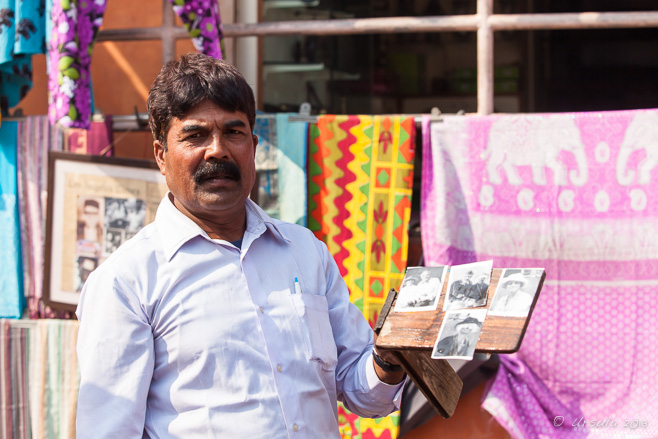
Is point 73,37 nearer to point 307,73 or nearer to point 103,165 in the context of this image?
point 103,165

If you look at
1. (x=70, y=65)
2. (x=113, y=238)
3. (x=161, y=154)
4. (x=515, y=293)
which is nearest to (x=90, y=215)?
(x=113, y=238)

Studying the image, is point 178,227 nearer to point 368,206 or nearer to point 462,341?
point 462,341

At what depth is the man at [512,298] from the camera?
149 centimetres

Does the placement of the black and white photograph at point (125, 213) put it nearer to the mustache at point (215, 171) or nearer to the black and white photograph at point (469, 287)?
the mustache at point (215, 171)

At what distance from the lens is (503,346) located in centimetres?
144

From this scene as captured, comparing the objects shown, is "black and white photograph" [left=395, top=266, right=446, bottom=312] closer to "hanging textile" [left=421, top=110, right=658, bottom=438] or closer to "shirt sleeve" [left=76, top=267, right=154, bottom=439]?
"shirt sleeve" [left=76, top=267, right=154, bottom=439]

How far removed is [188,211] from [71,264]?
1.49 meters

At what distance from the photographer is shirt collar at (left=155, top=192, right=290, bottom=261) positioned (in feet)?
5.62

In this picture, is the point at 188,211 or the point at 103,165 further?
the point at 103,165

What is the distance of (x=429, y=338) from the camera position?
5.05ft

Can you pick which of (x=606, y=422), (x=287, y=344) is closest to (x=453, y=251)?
(x=606, y=422)

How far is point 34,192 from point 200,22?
0.98 meters

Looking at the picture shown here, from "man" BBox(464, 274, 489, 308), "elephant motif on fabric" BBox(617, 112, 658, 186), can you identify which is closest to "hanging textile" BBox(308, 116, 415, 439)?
"elephant motif on fabric" BBox(617, 112, 658, 186)

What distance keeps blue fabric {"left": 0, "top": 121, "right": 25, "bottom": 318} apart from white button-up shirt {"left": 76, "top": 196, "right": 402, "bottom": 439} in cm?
159
